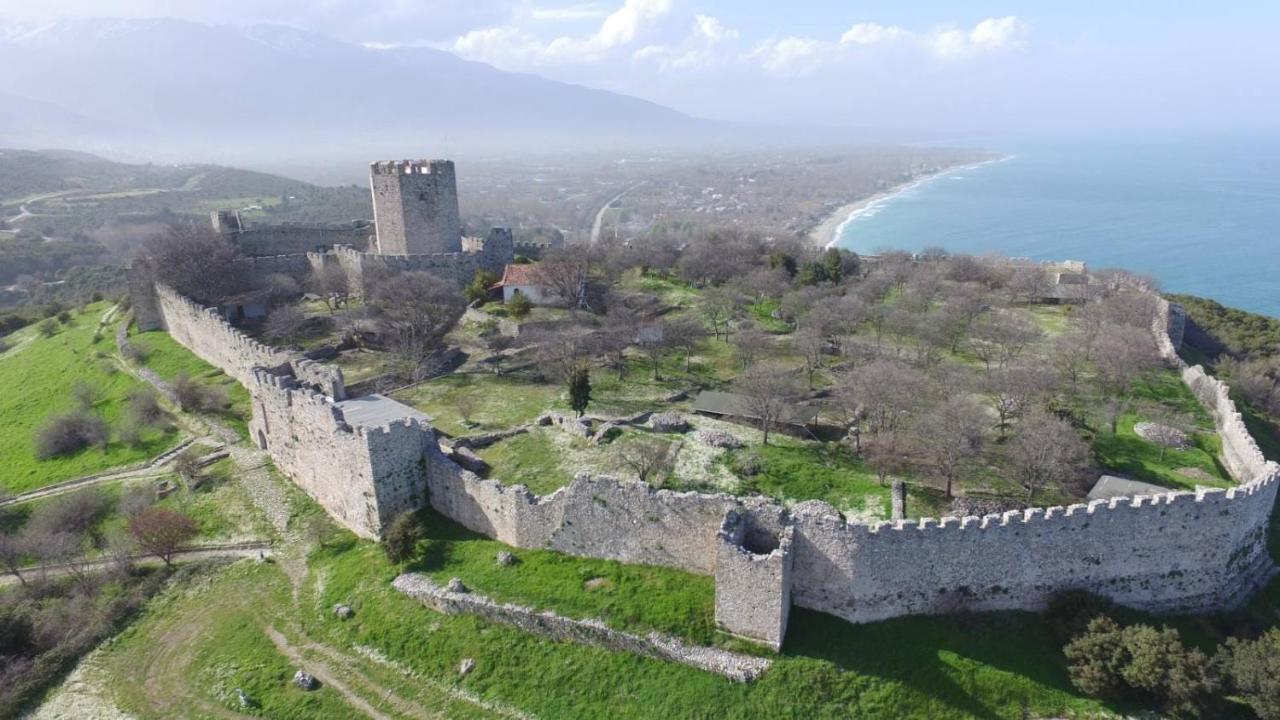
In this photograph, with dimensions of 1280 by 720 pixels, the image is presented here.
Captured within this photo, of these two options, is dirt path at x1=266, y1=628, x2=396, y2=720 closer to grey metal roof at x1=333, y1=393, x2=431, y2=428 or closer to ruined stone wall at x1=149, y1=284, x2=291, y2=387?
grey metal roof at x1=333, y1=393, x2=431, y2=428

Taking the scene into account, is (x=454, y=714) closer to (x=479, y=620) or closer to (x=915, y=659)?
(x=479, y=620)

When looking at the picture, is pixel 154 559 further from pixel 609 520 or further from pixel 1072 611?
pixel 1072 611

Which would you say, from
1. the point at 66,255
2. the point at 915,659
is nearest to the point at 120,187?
the point at 66,255

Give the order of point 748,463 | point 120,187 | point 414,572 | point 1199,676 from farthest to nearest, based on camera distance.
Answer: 1. point 120,187
2. point 748,463
3. point 414,572
4. point 1199,676

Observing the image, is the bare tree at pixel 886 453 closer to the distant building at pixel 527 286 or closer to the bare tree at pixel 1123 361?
the bare tree at pixel 1123 361

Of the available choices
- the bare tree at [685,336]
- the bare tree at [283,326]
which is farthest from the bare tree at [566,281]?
the bare tree at [283,326]

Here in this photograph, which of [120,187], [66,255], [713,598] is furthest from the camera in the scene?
[120,187]
